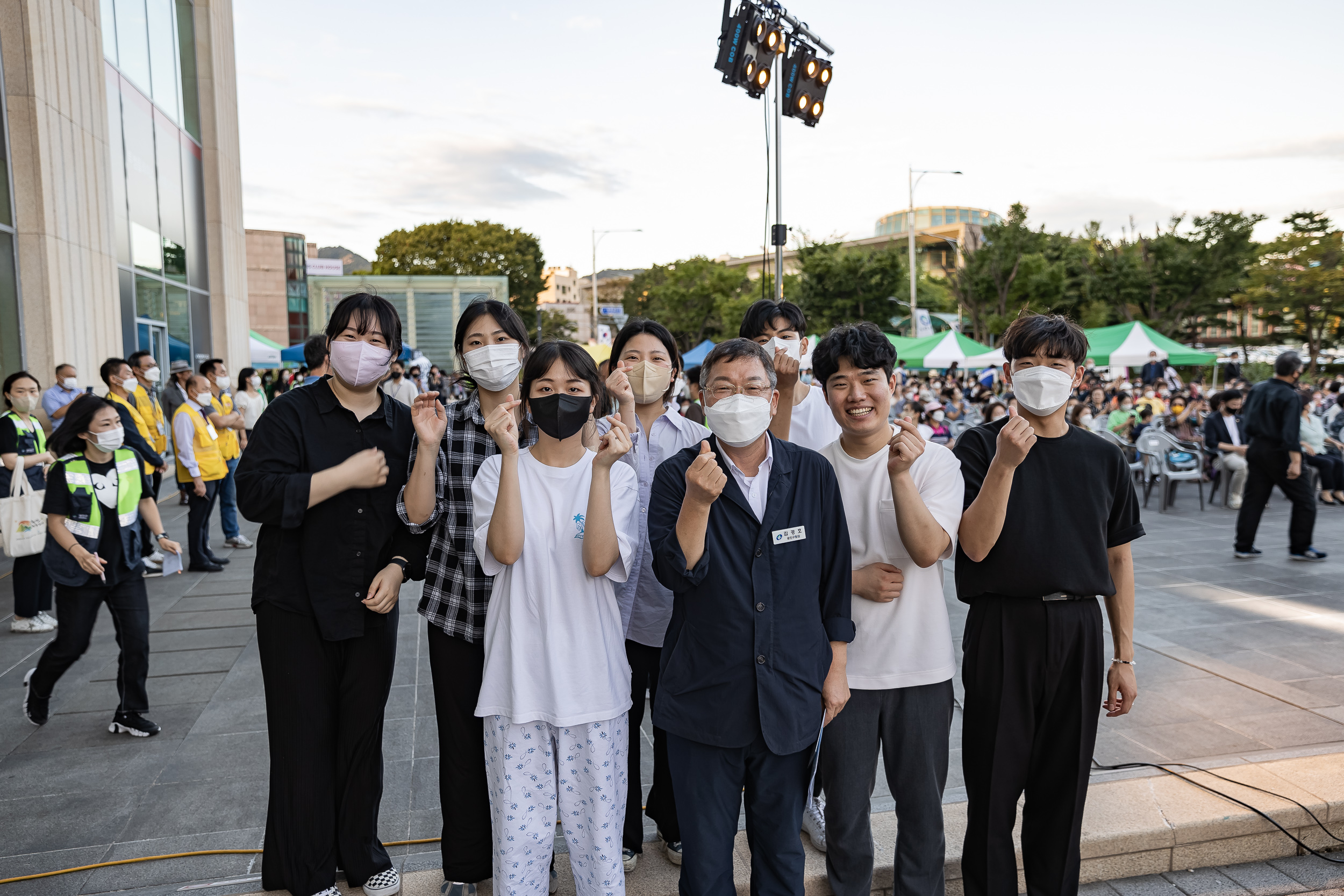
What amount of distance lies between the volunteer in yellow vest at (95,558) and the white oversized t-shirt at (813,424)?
10.8 ft

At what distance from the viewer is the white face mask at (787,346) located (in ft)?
11.0

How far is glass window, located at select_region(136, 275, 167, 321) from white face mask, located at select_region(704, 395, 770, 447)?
517 inches

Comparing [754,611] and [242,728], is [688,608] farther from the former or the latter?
[242,728]

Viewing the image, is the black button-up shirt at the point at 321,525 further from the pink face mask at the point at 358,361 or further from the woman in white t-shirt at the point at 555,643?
the woman in white t-shirt at the point at 555,643

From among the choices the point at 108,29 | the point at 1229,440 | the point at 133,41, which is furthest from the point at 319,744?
the point at 133,41

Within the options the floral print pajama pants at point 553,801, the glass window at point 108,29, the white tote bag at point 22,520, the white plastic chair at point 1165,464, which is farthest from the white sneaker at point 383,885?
the glass window at point 108,29

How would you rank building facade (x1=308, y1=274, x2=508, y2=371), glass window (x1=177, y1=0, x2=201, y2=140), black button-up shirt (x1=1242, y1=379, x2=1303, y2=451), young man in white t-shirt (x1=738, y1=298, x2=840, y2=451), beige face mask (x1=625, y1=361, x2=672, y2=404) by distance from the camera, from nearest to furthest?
1. beige face mask (x1=625, y1=361, x2=672, y2=404)
2. young man in white t-shirt (x1=738, y1=298, x2=840, y2=451)
3. black button-up shirt (x1=1242, y1=379, x2=1303, y2=451)
4. glass window (x1=177, y1=0, x2=201, y2=140)
5. building facade (x1=308, y1=274, x2=508, y2=371)

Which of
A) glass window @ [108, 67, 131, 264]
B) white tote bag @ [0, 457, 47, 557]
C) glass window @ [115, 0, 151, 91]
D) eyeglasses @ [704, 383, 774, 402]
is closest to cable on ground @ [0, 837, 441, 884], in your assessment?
eyeglasses @ [704, 383, 774, 402]

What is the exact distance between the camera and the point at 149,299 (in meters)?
13.3

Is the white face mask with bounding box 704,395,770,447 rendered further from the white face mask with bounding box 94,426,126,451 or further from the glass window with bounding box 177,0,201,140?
the glass window with bounding box 177,0,201,140

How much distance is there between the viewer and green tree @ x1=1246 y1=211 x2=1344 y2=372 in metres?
31.9

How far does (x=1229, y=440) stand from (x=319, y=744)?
11186 millimetres

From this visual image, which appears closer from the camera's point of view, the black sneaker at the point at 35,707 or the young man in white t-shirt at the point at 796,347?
the young man in white t-shirt at the point at 796,347

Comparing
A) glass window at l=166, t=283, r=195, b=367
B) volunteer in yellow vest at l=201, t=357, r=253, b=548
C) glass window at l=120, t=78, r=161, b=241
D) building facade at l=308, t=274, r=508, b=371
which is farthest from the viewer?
building facade at l=308, t=274, r=508, b=371
